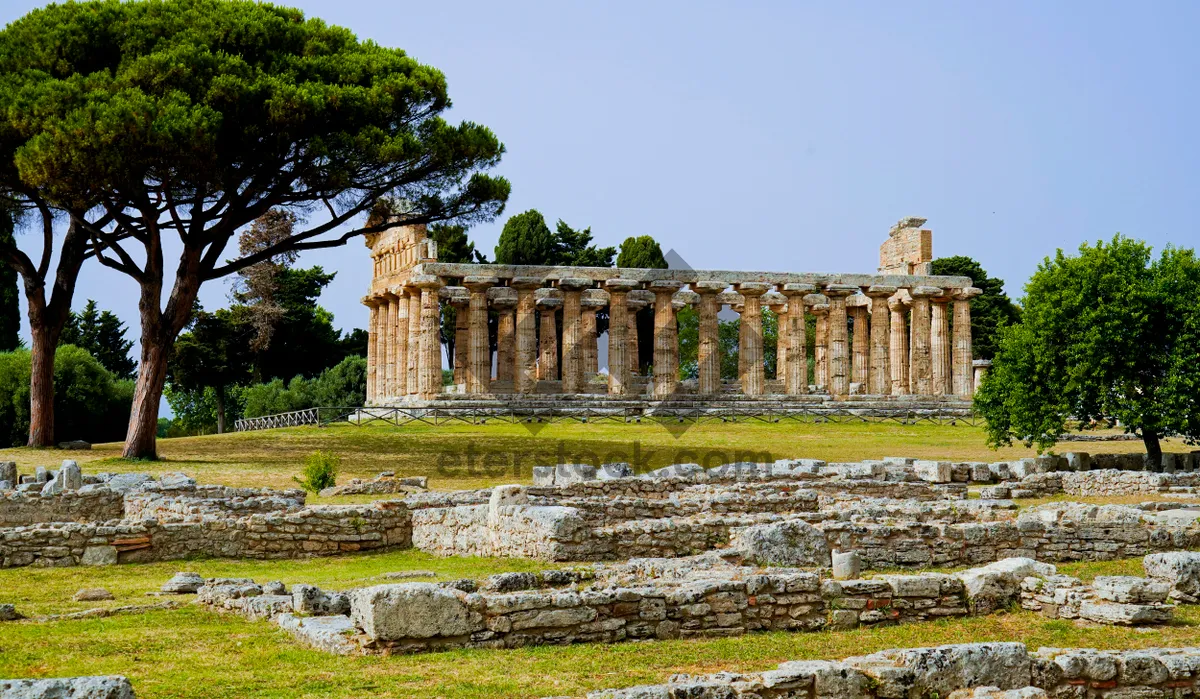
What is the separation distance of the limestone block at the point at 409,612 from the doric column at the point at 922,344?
57.5 metres

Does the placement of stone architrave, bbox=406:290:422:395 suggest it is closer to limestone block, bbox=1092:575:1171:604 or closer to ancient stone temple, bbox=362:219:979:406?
ancient stone temple, bbox=362:219:979:406

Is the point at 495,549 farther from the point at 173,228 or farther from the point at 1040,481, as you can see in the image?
the point at 173,228

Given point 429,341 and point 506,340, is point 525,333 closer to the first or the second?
point 429,341

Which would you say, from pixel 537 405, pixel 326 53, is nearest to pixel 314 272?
pixel 537 405

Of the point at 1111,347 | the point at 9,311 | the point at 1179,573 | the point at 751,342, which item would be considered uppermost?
the point at 9,311

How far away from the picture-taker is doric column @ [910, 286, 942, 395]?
65.9 m

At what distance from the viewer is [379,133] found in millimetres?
38750

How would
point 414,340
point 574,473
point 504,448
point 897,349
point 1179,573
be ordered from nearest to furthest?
point 1179,573, point 574,473, point 504,448, point 414,340, point 897,349

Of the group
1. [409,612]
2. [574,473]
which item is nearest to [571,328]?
[574,473]

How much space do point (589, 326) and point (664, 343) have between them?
14.2 ft

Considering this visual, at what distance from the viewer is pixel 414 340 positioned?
59.8 meters

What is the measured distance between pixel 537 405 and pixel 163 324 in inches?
827

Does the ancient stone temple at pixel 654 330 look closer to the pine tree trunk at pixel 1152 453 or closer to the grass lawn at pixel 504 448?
the grass lawn at pixel 504 448

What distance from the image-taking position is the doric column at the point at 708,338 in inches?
2457
